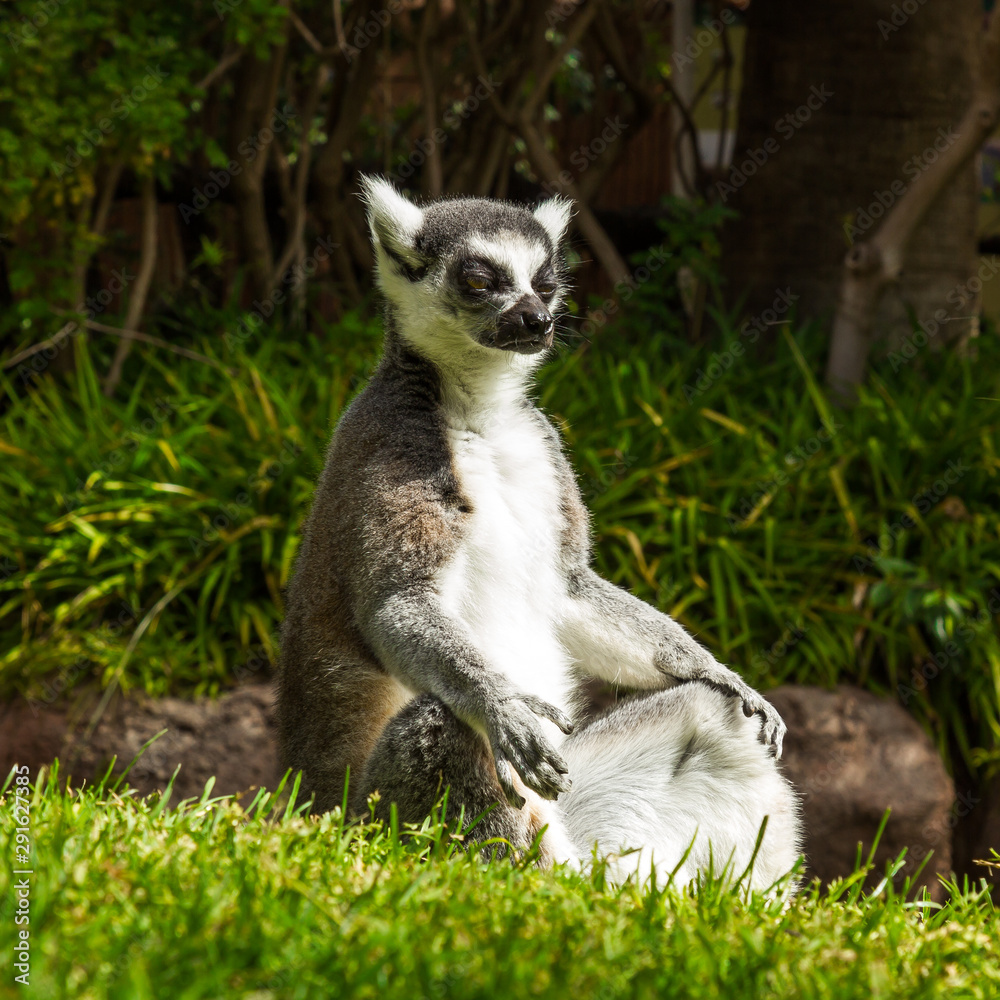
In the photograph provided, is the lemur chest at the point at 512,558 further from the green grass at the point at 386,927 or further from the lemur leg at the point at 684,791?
Answer: the green grass at the point at 386,927

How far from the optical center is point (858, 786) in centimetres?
467

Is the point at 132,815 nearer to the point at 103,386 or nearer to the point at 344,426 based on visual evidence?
the point at 344,426

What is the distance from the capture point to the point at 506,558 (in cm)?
262

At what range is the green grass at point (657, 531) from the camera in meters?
4.92

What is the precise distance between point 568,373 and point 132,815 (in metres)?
4.23

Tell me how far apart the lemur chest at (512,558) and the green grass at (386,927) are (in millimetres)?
529

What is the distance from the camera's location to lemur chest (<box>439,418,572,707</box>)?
8.50 feet

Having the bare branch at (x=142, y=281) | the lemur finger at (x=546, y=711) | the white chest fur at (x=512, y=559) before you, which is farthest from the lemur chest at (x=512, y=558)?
the bare branch at (x=142, y=281)

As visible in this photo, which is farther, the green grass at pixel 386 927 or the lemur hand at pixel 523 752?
the lemur hand at pixel 523 752

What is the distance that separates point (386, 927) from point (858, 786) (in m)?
3.48

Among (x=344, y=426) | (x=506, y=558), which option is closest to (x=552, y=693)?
(x=506, y=558)

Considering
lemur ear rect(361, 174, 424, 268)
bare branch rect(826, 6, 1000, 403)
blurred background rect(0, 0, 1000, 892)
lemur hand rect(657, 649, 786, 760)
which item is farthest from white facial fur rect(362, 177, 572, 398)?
bare branch rect(826, 6, 1000, 403)

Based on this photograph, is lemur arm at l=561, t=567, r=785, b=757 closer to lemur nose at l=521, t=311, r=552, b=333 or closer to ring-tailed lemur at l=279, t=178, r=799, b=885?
ring-tailed lemur at l=279, t=178, r=799, b=885

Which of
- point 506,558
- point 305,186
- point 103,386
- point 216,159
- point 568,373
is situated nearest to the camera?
point 506,558
